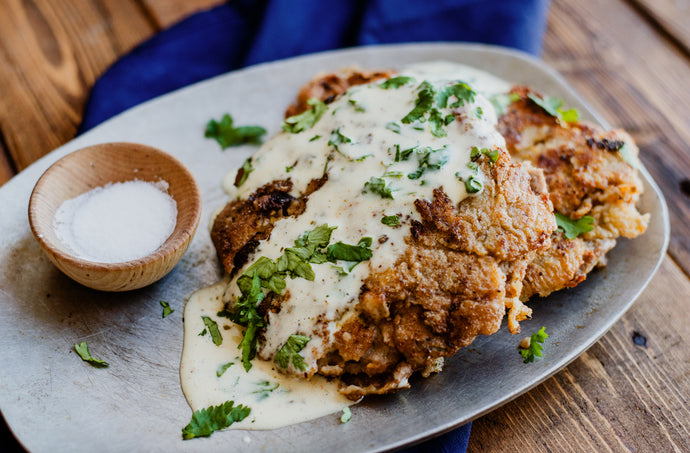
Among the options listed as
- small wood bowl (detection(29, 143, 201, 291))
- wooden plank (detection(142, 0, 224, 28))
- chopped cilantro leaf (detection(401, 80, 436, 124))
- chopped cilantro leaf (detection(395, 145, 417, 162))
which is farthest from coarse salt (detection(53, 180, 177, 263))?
wooden plank (detection(142, 0, 224, 28))

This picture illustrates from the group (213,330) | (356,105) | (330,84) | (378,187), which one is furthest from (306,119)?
(213,330)

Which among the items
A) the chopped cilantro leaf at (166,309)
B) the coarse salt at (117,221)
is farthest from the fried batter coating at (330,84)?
the chopped cilantro leaf at (166,309)

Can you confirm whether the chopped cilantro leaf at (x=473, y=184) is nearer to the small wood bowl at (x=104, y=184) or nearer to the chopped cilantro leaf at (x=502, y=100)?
the chopped cilantro leaf at (x=502, y=100)

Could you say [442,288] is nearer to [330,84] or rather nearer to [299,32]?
[330,84]

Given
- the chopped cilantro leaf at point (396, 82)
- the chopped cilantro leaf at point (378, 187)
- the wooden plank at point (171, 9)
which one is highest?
the chopped cilantro leaf at point (396, 82)

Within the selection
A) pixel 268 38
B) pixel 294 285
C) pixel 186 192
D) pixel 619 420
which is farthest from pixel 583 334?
pixel 268 38

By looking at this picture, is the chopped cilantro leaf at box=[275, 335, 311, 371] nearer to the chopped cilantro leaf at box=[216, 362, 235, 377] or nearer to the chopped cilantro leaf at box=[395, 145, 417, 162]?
the chopped cilantro leaf at box=[216, 362, 235, 377]
